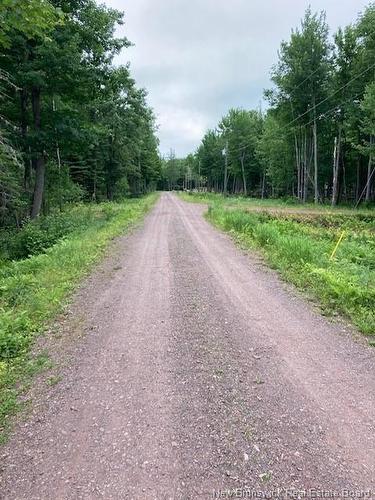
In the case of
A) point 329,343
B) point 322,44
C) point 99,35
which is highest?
point 322,44

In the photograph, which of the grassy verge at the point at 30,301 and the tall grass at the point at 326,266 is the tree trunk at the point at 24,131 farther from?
the tall grass at the point at 326,266

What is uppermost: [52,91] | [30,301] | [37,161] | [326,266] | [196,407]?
[52,91]

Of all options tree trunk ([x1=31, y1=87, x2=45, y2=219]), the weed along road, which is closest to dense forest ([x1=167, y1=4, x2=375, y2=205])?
tree trunk ([x1=31, y1=87, x2=45, y2=219])

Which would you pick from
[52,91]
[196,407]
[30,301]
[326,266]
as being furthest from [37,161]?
[196,407]

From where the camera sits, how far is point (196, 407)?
3541mm

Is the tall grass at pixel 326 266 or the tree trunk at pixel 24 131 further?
the tree trunk at pixel 24 131

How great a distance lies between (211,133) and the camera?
232 ft

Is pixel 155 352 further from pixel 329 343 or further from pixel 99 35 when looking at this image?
pixel 99 35

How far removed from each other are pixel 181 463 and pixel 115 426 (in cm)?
75

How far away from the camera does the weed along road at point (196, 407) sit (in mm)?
2682

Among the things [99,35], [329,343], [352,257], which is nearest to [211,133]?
[99,35]

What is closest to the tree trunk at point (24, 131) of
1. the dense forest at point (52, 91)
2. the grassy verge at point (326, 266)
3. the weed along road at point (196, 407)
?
the dense forest at point (52, 91)

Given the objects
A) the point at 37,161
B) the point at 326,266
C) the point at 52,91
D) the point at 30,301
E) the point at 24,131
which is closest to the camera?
the point at 30,301

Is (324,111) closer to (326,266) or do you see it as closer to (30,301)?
(326,266)
